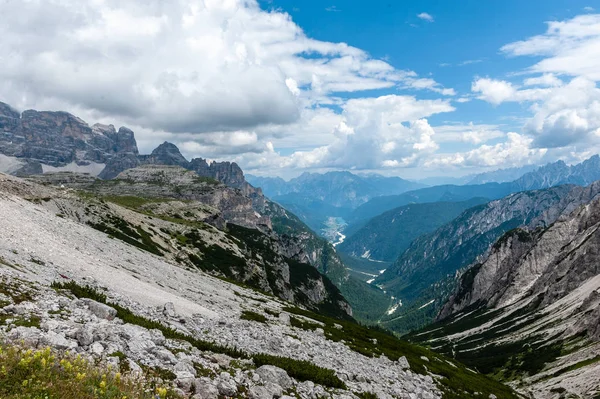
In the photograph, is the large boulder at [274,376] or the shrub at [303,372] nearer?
the large boulder at [274,376]

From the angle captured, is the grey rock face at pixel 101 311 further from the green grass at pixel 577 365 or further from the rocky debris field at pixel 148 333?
the green grass at pixel 577 365

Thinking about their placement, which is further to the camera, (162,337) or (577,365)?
(577,365)

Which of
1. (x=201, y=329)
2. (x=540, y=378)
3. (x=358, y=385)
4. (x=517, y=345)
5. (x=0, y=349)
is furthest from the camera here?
(x=517, y=345)

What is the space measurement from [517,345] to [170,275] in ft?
565

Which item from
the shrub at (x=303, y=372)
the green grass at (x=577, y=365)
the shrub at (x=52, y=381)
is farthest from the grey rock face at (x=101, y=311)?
the green grass at (x=577, y=365)

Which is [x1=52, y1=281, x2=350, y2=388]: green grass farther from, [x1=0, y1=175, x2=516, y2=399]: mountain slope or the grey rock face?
the grey rock face

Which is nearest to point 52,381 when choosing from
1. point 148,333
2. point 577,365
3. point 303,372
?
point 148,333

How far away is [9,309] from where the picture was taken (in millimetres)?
16000

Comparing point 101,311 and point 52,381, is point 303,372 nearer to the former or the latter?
point 101,311

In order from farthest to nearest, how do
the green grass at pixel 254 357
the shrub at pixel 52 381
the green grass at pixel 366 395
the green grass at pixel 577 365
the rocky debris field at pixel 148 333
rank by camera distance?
the green grass at pixel 577 365 < the green grass at pixel 366 395 < the green grass at pixel 254 357 < the rocky debris field at pixel 148 333 < the shrub at pixel 52 381

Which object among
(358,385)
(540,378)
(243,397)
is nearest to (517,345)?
(540,378)

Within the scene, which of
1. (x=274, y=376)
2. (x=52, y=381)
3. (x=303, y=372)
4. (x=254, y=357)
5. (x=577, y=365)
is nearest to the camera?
(x=52, y=381)

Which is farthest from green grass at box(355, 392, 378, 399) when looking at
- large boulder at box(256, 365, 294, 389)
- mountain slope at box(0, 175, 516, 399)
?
large boulder at box(256, 365, 294, 389)

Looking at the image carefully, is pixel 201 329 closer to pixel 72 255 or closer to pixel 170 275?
pixel 72 255
